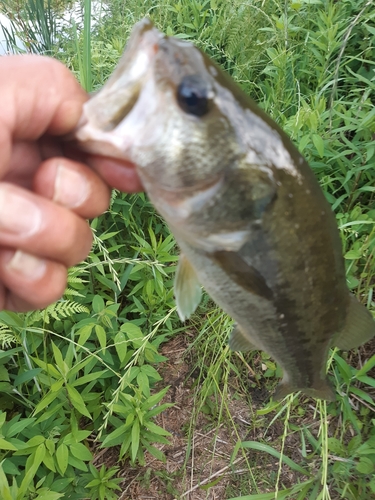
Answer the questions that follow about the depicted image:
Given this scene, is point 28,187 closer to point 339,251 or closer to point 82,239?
point 82,239

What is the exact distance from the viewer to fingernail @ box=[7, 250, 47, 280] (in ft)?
3.81

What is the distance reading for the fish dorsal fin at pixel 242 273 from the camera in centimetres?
127

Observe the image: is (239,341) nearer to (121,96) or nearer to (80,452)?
(80,452)

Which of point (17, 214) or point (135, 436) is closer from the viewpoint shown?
point (17, 214)

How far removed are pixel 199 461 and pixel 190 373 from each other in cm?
54

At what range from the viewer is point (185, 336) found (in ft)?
9.93

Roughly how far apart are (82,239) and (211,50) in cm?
296

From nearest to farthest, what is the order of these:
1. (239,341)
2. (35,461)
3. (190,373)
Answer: (239,341), (35,461), (190,373)

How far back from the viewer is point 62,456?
1883mm

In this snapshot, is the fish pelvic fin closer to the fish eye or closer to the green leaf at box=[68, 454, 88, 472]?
the green leaf at box=[68, 454, 88, 472]

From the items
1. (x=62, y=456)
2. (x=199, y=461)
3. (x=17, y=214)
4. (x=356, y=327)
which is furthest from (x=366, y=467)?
(x=17, y=214)

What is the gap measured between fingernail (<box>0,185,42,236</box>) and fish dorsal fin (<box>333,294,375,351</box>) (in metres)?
1.12

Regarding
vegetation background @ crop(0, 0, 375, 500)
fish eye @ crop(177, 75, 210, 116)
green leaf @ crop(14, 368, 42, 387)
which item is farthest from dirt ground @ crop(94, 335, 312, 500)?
fish eye @ crop(177, 75, 210, 116)

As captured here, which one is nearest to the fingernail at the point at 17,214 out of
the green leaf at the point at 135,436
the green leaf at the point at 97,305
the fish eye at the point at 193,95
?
the fish eye at the point at 193,95
